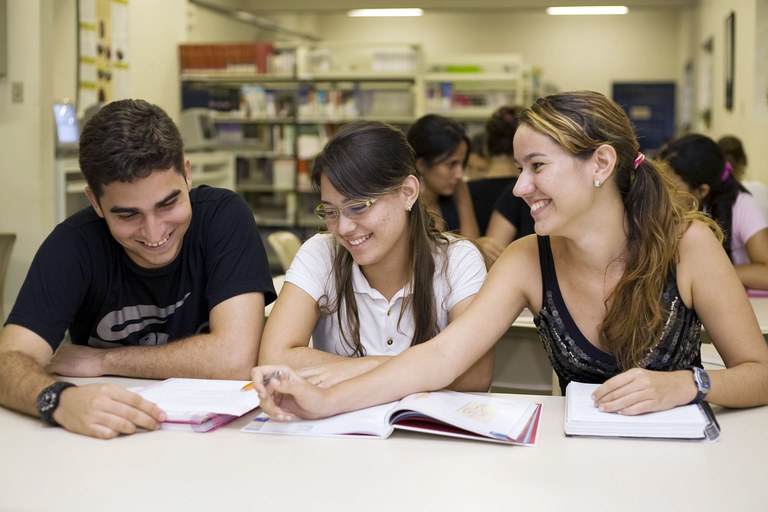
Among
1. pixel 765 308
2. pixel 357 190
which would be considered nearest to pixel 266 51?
pixel 765 308

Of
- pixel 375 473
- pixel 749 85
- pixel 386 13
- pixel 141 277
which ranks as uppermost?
pixel 386 13

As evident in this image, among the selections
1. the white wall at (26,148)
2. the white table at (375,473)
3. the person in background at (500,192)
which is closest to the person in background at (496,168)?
the person in background at (500,192)

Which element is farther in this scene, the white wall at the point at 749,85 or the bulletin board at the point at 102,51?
the white wall at the point at 749,85

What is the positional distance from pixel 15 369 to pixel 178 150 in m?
0.59

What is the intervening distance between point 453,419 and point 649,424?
329mm

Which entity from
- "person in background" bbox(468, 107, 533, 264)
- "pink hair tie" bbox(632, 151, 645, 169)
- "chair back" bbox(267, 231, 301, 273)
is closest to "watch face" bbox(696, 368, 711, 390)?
"pink hair tie" bbox(632, 151, 645, 169)

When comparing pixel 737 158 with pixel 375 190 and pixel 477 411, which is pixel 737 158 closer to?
pixel 375 190

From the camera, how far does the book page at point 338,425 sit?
60.5 inches

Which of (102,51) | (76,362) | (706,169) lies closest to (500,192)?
(706,169)

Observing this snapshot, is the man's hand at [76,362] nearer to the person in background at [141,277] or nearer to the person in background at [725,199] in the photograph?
the person in background at [141,277]

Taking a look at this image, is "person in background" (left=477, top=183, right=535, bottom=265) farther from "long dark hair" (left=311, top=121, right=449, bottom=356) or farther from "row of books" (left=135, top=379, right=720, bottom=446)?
"row of books" (left=135, top=379, right=720, bottom=446)

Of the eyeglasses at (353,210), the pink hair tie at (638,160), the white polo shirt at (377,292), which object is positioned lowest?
the white polo shirt at (377,292)

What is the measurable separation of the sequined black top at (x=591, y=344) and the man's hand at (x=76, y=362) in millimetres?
989

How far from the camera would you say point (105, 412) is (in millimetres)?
1538
